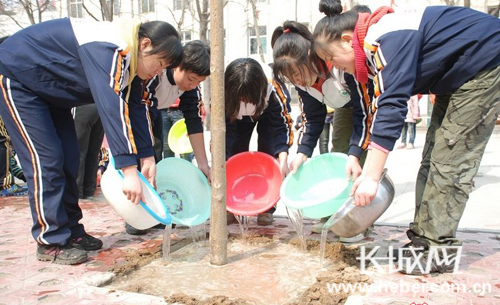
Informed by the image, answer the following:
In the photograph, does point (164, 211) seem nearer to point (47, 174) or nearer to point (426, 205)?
point (47, 174)

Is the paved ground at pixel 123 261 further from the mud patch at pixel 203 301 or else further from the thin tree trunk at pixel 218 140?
the thin tree trunk at pixel 218 140

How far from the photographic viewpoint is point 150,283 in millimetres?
2633

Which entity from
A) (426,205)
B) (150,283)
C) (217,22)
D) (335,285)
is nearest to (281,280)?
(335,285)

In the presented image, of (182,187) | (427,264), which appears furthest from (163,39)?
(427,264)

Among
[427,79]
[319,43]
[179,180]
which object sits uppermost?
[319,43]

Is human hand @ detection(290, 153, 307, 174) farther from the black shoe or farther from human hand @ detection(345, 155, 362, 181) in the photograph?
the black shoe

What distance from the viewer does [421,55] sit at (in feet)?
8.27

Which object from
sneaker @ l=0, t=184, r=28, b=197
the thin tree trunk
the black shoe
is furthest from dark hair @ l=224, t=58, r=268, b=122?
sneaker @ l=0, t=184, r=28, b=197

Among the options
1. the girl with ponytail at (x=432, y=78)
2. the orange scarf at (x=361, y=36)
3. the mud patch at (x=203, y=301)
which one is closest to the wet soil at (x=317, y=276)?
the mud patch at (x=203, y=301)

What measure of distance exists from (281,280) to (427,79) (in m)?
1.33

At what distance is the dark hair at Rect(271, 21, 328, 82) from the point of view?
2.96 metres

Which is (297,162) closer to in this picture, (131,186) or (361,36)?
(361,36)

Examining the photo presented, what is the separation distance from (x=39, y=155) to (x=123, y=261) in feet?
2.65

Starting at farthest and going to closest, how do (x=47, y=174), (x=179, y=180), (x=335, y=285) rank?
1. (x=179, y=180)
2. (x=47, y=174)
3. (x=335, y=285)
